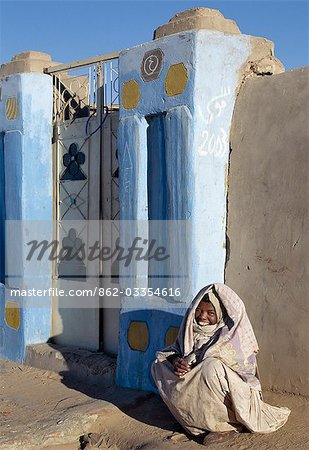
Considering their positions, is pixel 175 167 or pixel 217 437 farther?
pixel 175 167

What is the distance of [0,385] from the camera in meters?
6.27

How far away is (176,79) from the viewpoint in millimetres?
5242

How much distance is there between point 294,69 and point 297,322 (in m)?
1.74

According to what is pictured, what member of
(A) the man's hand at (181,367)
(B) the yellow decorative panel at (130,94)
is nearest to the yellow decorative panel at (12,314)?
(B) the yellow decorative panel at (130,94)

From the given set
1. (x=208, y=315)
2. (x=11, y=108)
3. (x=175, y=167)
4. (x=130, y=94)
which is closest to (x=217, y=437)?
(x=208, y=315)

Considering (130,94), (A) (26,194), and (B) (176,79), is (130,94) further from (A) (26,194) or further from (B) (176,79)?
(A) (26,194)

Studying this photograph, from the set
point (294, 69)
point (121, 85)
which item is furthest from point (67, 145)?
point (294, 69)

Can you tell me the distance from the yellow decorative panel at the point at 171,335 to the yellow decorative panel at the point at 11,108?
2.89 meters

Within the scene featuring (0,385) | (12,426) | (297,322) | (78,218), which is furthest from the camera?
(78,218)

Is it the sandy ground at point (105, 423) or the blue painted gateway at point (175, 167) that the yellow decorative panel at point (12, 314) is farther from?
the blue painted gateway at point (175, 167)

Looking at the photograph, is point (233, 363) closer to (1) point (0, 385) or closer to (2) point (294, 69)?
(2) point (294, 69)

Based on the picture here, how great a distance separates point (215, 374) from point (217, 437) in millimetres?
420

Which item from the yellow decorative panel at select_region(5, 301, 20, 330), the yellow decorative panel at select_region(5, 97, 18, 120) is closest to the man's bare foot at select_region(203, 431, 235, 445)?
the yellow decorative panel at select_region(5, 301, 20, 330)

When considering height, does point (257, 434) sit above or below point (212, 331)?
below
